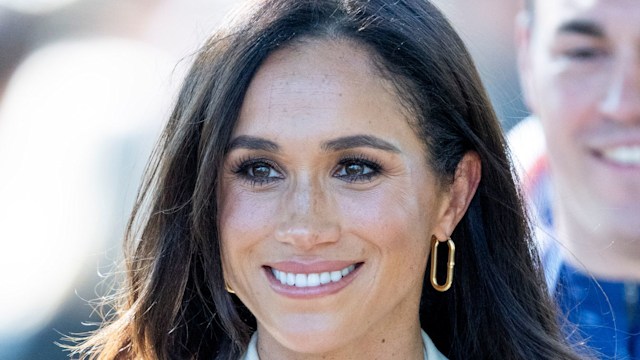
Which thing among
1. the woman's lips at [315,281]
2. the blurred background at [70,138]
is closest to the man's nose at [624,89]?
the blurred background at [70,138]

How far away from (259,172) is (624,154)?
1.45 metres

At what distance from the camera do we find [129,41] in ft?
19.7

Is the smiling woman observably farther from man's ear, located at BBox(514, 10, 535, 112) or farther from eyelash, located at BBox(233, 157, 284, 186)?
man's ear, located at BBox(514, 10, 535, 112)

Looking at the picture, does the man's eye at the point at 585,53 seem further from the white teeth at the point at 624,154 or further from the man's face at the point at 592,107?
the white teeth at the point at 624,154

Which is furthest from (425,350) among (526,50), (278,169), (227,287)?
(526,50)

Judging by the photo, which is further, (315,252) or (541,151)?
(541,151)

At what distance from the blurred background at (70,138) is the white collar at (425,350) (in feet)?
2.86

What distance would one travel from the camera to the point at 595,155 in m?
4.02

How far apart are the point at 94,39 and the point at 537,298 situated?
3.10m

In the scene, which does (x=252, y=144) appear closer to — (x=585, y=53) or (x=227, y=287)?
(x=227, y=287)

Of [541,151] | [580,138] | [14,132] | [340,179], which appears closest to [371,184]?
[340,179]

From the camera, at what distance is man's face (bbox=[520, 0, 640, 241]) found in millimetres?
3867

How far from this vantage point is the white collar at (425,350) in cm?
331

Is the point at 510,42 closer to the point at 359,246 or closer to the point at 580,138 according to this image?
the point at 580,138
